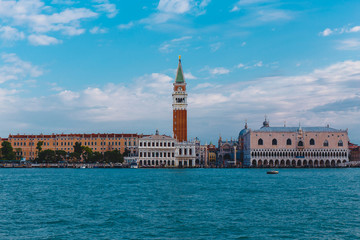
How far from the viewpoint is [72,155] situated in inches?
3954

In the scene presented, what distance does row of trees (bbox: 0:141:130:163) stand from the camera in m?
99.9

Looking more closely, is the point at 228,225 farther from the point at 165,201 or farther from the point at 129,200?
the point at 129,200

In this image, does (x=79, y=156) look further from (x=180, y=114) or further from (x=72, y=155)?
(x=180, y=114)

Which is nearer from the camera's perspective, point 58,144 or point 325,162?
point 325,162

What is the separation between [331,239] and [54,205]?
56.9 ft

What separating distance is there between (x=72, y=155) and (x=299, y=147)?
5383cm

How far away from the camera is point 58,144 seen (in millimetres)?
112938

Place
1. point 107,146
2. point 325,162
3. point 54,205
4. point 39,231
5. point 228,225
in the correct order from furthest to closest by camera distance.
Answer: point 107,146
point 325,162
point 54,205
point 228,225
point 39,231

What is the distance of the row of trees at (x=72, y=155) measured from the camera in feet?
328

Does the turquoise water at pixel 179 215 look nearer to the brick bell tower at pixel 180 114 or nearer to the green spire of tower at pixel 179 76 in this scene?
the brick bell tower at pixel 180 114

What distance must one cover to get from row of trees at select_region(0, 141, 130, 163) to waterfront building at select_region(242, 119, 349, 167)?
1294 inches

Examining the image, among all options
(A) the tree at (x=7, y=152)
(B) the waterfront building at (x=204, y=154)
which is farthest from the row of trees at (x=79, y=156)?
(B) the waterfront building at (x=204, y=154)

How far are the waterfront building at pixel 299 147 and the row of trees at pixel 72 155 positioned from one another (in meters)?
32.9

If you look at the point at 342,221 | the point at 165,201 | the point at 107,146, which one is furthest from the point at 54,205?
the point at 107,146
